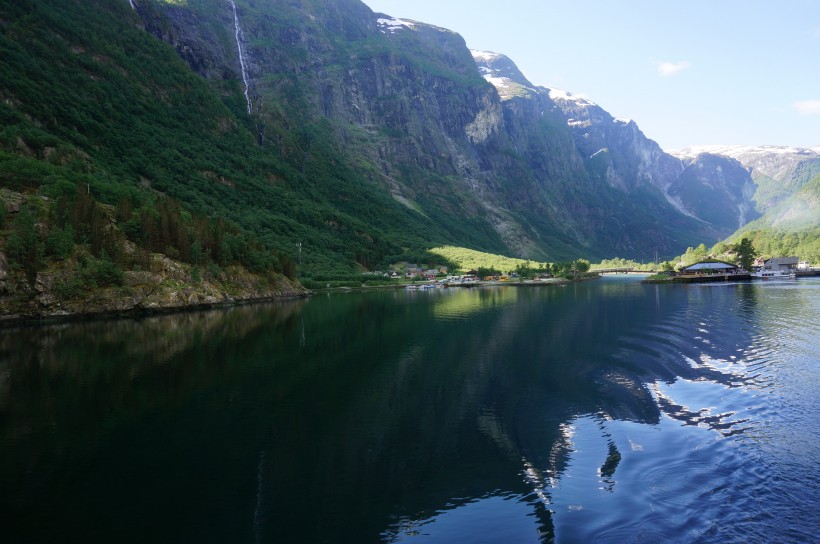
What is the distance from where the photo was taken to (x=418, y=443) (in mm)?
24906

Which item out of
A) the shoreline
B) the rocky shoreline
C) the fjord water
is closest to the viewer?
the fjord water

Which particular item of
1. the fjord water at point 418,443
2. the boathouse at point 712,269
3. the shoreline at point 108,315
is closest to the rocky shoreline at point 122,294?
the shoreline at point 108,315

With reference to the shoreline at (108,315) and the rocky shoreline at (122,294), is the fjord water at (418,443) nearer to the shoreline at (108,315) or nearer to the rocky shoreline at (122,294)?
the shoreline at (108,315)

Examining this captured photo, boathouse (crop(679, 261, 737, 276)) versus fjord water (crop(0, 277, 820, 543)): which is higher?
→ boathouse (crop(679, 261, 737, 276))

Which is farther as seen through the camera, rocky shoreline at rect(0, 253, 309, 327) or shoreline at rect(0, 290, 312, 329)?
rocky shoreline at rect(0, 253, 309, 327)

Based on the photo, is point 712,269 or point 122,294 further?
point 712,269

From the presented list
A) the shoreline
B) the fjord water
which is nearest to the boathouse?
the fjord water

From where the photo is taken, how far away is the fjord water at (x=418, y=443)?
56.2 ft

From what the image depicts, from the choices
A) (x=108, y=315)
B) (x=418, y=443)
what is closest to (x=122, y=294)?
(x=108, y=315)

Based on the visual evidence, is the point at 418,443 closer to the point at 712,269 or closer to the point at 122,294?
the point at 122,294

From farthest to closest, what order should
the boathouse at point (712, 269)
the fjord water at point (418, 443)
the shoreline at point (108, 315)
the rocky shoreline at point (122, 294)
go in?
1. the boathouse at point (712, 269)
2. the rocky shoreline at point (122, 294)
3. the shoreline at point (108, 315)
4. the fjord water at point (418, 443)

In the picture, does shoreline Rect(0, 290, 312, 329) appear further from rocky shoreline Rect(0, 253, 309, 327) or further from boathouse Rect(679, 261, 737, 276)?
boathouse Rect(679, 261, 737, 276)

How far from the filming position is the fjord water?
17141 millimetres

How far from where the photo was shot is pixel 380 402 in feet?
106
